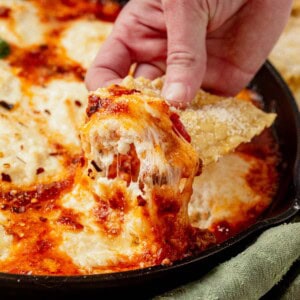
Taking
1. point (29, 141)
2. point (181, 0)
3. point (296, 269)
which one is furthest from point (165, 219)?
point (181, 0)

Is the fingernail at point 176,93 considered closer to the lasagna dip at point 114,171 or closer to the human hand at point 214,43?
the lasagna dip at point 114,171

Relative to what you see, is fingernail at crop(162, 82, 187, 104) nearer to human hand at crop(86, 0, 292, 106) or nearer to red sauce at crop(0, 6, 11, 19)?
human hand at crop(86, 0, 292, 106)

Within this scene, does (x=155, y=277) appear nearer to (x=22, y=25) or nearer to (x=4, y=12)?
(x=22, y=25)

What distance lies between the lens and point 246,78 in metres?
3.09

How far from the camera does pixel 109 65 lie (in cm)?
284

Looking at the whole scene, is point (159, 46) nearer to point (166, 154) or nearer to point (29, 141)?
point (29, 141)

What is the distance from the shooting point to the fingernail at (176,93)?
2.43 metres

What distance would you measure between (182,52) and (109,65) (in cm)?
51

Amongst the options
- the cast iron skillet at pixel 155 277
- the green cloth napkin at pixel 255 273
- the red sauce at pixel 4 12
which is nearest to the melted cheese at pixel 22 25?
the red sauce at pixel 4 12

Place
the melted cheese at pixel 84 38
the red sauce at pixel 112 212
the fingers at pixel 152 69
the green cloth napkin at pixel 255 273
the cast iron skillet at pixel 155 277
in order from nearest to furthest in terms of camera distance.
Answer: the cast iron skillet at pixel 155 277 < the green cloth napkin at pixel 255 273 < the red sauce at pixel 112 212 < the fingers at pixel 152 69 < the melted cheese at pixel 84 38

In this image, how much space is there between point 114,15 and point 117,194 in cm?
184

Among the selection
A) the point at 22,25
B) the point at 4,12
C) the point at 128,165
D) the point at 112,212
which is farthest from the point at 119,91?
the point at 4,12

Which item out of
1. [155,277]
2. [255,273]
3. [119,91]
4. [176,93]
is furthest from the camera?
[176,93]

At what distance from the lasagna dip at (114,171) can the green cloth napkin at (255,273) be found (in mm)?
133
